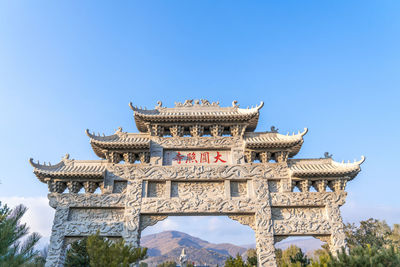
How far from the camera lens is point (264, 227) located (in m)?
8.20

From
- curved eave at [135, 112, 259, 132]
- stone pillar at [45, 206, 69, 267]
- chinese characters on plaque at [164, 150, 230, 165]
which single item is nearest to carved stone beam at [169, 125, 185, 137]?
curved eave at [135, 112, 259, 132]

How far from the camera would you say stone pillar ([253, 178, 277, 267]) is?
7871 mm

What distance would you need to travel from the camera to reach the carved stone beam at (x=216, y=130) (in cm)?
945

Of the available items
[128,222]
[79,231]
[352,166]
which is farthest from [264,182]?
[79,231]

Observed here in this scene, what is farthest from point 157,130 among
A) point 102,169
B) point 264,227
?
→ point 264,227

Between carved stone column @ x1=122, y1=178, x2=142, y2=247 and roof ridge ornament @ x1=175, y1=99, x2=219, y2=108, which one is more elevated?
roof ridge ornament @ x1=175, y1=99, x2=219, y2=108

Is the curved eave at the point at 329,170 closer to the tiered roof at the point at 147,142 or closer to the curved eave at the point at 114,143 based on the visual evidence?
the tiered roof at the point at 147,142

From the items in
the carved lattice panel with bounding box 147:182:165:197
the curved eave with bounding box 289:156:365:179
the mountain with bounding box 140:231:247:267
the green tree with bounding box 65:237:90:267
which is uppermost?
the mountain with bounding box 140:231:247:267

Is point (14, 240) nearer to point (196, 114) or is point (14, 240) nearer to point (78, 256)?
point (196, 114)

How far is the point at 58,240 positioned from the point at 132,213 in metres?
2.34

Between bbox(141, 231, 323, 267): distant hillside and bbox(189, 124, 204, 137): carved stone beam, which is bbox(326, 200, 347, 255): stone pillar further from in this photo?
bbox(141, 231, 323, 267): distant hillside

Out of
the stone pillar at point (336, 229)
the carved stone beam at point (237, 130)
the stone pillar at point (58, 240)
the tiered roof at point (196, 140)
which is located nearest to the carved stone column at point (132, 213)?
the tiered roof at point (196, 140)

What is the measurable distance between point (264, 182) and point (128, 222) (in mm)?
4567

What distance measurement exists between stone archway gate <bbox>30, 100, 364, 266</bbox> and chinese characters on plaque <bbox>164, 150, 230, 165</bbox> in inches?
1.4
